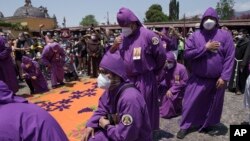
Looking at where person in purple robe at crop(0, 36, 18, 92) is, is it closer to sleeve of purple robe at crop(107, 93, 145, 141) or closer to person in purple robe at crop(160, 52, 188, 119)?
person in purple robe at crop(160, 52, 188, 119)

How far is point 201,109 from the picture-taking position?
5648 millimetres

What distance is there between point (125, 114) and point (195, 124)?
292 centimetres

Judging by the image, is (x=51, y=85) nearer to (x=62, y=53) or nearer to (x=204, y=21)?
(x=62, y=53)

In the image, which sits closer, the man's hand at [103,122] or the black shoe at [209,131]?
the man's hand at [103,122]

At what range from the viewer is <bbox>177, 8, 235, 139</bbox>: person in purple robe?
17.3ft

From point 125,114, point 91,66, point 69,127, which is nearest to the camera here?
point 125,114

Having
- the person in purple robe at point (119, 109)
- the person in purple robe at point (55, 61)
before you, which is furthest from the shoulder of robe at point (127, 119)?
the person in purple robe at point (55, 61)

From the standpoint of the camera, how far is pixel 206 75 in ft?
17.6

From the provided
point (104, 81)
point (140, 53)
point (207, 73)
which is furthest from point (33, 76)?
point (104, 81)

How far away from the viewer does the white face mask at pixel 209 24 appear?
212 inches

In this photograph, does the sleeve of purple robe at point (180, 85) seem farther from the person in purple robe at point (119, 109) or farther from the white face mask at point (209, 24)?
the person in purple robe at point (119, 109)

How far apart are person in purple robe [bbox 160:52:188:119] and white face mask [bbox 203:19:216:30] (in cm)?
147

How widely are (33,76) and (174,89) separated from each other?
16.1ft

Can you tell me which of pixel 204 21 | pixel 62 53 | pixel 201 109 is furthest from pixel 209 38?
pixel 62 53
